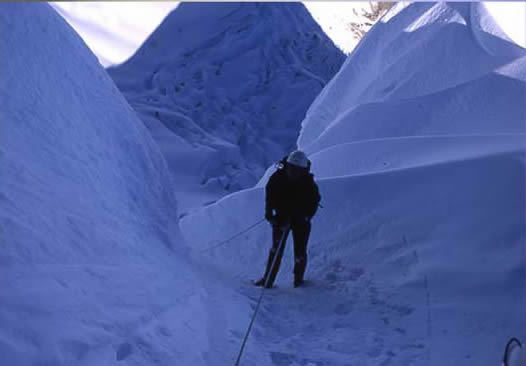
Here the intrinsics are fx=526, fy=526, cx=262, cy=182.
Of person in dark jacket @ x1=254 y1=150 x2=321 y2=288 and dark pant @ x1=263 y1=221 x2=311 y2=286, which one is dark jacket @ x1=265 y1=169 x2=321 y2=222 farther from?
dark pant @ x1=263 y1=221 x2=311 y2=286

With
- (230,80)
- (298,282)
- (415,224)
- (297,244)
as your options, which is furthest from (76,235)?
(230,80)

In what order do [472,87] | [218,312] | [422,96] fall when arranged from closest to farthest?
[218,312] → [472,87] → [422,96]

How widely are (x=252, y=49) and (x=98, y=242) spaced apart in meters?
26.5

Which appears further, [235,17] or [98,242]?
[235,17]

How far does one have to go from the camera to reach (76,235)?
119 inches

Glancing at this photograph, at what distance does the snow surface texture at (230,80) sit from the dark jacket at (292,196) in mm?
13766

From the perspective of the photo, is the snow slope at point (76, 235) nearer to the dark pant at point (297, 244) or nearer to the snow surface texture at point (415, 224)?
the dark pant at point (297, 244)

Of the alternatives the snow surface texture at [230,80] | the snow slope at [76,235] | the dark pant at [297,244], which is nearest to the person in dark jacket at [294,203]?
the dark pant at [297,244]

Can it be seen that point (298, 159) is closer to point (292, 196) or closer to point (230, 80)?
point (292, 196)

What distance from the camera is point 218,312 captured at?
3.86m

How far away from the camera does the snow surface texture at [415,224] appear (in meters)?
3.63

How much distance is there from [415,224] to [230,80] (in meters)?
23.5

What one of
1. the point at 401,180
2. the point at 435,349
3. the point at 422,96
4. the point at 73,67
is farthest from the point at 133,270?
the point at 422,96

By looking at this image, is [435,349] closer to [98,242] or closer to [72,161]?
[98,242]
